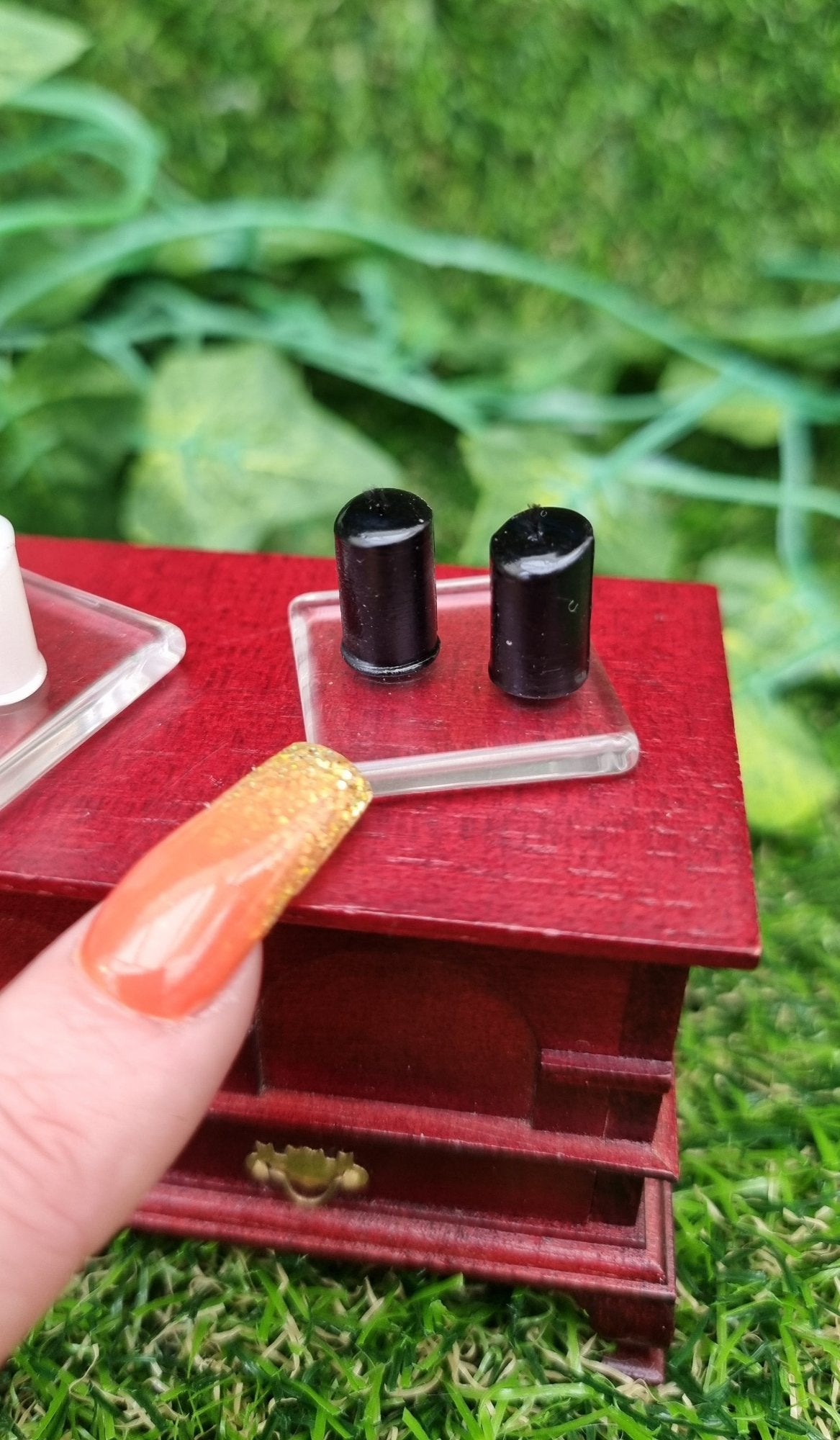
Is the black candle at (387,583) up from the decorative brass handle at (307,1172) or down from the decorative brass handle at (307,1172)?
up

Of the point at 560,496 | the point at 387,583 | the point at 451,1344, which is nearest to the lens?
the point at 387,583

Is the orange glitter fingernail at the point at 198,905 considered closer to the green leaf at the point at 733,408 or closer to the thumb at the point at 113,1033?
the thumb at the point at 113,1033

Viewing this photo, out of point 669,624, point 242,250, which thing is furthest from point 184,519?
point 669,624

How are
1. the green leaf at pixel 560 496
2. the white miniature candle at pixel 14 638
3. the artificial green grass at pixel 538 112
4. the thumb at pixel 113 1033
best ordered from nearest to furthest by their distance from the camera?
the thumb at pixel 113 1033, the white miniature candle at pixel 14 638, the artificial green grass at pixel 538 112, the green leaf at pixel 560 496

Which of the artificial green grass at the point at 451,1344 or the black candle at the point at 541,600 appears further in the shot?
the artificial green grass at the point at 451,1344

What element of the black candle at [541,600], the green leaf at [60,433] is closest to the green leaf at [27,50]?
the green leaf at [60,433]

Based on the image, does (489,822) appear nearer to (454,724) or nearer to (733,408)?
(454,724)

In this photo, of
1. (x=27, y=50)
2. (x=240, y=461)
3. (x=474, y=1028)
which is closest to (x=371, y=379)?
(x=240, y=461)

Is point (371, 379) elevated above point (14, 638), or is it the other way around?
point (14, 638)
